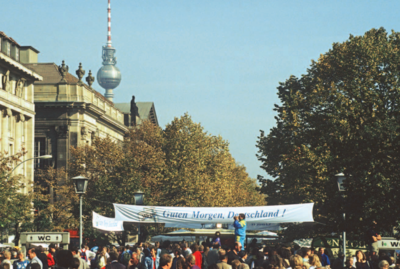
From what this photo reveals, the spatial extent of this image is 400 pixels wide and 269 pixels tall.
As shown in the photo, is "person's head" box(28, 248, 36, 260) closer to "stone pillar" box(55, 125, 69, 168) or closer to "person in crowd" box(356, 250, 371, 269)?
"person in crowd" box(356, 250, 371, 269)

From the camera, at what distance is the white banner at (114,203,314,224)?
30641 mm

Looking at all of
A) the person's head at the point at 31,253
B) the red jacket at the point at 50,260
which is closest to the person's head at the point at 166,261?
the person's head at the point at 31,253

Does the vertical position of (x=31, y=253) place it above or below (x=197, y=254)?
above

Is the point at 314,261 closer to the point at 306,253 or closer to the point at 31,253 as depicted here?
the point at 306,253

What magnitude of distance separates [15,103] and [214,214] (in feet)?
137

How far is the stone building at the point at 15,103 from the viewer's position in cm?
6556

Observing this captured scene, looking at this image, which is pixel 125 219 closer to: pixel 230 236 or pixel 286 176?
pixel 230 236

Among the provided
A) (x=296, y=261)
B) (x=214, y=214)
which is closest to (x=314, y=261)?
(x=296, y=261)

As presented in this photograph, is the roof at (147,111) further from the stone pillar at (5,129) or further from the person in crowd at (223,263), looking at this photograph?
the person in crowd at (223,263)

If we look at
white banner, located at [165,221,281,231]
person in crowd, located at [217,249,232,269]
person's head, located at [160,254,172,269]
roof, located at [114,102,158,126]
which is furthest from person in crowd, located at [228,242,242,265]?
roof, located at [114,102,158,126]

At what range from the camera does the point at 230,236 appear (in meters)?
36.8

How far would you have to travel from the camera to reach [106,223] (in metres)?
30.0

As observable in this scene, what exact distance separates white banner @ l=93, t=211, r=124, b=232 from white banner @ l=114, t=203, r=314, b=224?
1.09 feet

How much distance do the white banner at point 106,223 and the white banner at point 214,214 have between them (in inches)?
13.1
